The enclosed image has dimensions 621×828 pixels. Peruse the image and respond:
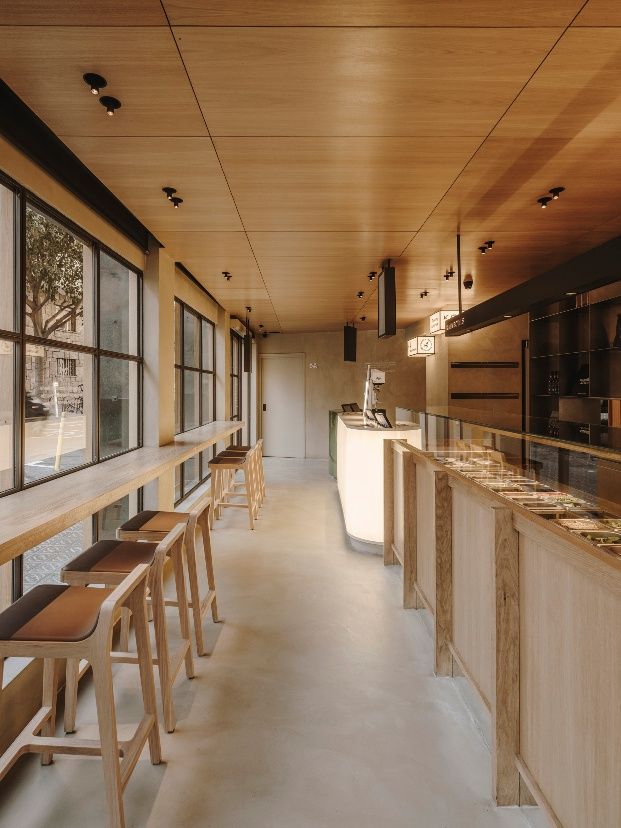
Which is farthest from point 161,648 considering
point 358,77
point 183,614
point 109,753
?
point 358,77

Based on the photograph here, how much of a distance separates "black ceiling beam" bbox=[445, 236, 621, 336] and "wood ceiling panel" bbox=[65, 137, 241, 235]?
217 centimetres

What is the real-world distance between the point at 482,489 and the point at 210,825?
4.89ft

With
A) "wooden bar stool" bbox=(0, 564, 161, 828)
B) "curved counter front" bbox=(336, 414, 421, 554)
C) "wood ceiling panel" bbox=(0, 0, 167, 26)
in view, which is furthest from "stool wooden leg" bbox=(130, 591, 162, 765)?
"curved counter front" bbox=(336, 414, 421, 554)

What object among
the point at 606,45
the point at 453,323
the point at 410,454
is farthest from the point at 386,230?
the point at 606,45

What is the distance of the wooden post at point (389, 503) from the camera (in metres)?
4.22

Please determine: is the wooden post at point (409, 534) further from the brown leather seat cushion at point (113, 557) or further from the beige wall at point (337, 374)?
the beige wall at point (337, 374)

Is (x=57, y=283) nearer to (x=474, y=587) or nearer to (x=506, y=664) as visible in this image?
(x=474, y=587)

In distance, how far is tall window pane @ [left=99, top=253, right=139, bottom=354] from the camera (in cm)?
400

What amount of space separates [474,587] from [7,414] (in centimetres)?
231

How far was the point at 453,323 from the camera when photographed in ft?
17.0

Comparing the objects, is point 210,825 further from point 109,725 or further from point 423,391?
point 423,391

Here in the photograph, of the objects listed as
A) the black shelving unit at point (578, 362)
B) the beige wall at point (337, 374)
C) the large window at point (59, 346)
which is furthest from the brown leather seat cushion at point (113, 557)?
the beige wall at point (337, 374)

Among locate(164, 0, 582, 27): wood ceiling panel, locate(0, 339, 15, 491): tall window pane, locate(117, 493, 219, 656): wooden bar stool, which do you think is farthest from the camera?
locate(117, 493, 219, 656): wooden bar stool

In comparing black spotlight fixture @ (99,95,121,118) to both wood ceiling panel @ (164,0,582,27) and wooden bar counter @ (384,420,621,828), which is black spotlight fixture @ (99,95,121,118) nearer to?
wood ceiling panel @ (164,0,582,27)
